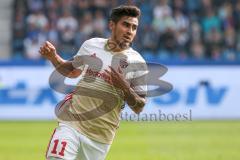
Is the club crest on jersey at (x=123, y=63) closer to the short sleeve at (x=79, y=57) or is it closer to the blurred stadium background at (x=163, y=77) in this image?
the short sleeve at (x=79, y=57)

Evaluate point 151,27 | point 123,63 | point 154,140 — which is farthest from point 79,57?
point 151,27

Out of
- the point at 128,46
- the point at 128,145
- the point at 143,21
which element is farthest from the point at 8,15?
the point at 128,46

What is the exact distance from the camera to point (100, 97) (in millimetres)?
8133

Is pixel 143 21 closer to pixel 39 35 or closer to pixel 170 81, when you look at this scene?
pixel 39 35

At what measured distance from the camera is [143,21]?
25.2 m

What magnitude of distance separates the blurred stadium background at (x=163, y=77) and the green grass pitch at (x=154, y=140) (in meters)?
0.02

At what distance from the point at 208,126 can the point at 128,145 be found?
160 inches

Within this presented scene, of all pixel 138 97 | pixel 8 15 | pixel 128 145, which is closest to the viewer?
pixel 138 97

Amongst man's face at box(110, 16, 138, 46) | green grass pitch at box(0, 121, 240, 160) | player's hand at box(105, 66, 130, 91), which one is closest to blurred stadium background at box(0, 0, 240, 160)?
green grass pitch at box(0, 121, 240, 160)

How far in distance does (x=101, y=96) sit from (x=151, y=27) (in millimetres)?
17013

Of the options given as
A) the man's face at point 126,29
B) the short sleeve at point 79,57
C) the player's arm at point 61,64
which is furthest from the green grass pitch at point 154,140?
the man's face at point 126,29

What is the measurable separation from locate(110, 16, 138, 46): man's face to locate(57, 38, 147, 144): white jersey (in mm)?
171

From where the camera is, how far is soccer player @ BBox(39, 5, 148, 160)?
26.0ft

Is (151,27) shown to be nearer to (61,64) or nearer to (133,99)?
(61,64)
